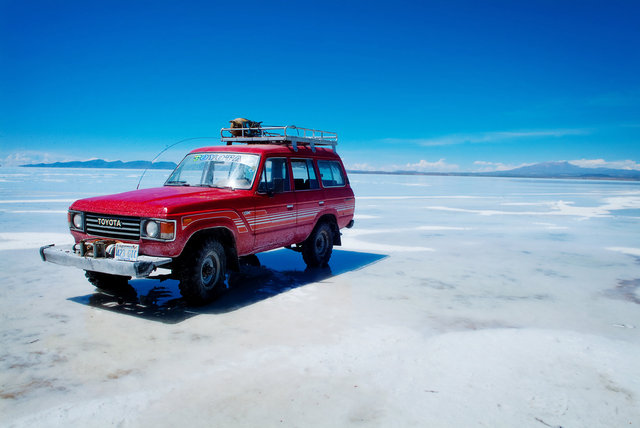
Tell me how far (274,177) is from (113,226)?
2509 millimetres

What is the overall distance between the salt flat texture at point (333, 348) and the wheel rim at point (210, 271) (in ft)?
1.12

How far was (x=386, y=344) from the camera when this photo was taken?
14.7ft

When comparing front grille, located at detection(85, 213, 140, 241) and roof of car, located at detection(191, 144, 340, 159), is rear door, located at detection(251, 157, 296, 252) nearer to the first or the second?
roof of car, located at detection(191, 144, 340, 159)

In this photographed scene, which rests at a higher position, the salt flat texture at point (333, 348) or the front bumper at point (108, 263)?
the front bumper at point (108, 263)

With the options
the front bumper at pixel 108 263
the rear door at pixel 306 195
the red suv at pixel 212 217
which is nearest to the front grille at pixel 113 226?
the red suv at pixel 212 217

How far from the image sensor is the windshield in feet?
20.8

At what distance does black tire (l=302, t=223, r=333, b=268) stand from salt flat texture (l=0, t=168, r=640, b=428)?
0.30 metres

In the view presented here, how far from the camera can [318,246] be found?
824 cm

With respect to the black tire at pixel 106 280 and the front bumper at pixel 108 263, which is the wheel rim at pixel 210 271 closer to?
the front bumper at pixel 108 263

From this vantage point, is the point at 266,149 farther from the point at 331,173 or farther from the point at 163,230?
the point at 163,230

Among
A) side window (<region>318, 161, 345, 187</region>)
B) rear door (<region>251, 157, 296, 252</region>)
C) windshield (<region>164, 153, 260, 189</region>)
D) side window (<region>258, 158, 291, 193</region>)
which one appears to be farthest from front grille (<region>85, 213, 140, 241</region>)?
side window (<region>318, 161, 345, 187</region>)

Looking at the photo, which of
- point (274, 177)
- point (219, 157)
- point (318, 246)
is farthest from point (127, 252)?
point (318, 246)

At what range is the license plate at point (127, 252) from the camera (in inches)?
196

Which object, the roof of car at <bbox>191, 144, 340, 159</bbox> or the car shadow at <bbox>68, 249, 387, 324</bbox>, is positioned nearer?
the car shadow at <bbox>68, 249, 387, 324</bbox>
